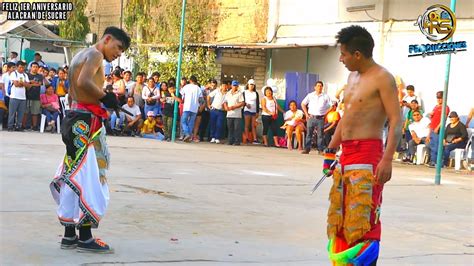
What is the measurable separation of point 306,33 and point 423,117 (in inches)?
254

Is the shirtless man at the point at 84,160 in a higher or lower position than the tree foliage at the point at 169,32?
lower

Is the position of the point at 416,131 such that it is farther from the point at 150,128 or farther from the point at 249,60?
the point at 249,60

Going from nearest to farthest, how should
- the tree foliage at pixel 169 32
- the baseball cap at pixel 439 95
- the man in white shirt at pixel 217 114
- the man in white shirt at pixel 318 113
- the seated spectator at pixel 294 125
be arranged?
the baseball cap at pixel 439 95 → the man in white shirt at pixel 318 113 → the seated spectator at pixel 294 125 → the man in white shirt at pixel 217 114 → the tree foliage at pixel 169 32

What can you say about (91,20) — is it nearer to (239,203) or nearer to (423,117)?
(423,117)

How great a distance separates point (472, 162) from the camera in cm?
1911

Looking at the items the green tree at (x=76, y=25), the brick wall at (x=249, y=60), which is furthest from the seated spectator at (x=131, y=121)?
the green tree at (x=76, y=25)

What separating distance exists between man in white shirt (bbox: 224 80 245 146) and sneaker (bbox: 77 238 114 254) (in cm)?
1580

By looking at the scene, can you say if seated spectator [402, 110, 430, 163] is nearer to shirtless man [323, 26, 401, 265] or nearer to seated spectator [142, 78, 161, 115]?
seated spectator [142, 78, 161, 115]

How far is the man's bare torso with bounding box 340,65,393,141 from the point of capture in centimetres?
596

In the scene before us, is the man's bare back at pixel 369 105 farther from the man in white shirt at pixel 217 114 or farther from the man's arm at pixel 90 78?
the man in white shirt at pixel 217 114

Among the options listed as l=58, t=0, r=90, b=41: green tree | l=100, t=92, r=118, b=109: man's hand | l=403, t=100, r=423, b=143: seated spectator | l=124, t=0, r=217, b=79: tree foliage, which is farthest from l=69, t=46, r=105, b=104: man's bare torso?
l=58, t=0, r=90, b=41: green tree

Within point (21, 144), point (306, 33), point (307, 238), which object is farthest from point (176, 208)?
point (306, 33)

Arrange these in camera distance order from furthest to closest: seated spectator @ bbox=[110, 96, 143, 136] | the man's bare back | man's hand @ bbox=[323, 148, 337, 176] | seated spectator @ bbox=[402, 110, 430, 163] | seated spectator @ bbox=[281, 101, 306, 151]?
seated spectator @ bbox=[281, 101, 306, 151] → seated spectator @ bbox=[110, 96, 143, 136] → seated spectator @ bbox=[402, 110, 430, 163] → man's hand @ bbox=[323, 148, 337, 176] → the man's bare back

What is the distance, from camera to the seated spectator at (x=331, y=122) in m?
21.0
